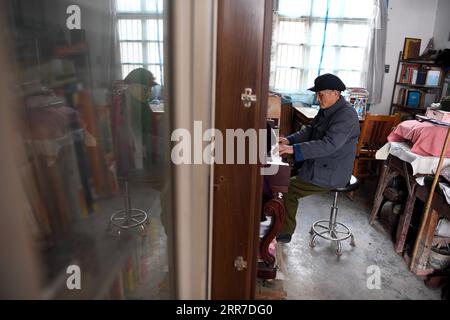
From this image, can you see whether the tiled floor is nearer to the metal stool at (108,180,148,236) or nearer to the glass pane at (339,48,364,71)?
the metal stool at (108,180,148,236)

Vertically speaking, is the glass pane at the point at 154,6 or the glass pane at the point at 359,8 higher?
the glass pane at the point at 359,8

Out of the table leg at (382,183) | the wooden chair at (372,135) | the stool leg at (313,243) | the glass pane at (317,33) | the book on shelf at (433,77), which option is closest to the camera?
the stool leg at (313,243)

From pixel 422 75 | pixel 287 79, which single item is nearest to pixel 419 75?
pixel 422 75

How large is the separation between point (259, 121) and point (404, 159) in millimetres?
1703

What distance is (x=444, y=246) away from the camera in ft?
7.43

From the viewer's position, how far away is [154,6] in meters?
0.53

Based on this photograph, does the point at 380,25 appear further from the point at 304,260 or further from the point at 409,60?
the point at 304,260

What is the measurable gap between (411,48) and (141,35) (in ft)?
16.9

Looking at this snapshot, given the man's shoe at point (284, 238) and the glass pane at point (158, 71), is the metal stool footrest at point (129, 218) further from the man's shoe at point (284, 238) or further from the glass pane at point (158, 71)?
the man's shoe at point (284, 238)

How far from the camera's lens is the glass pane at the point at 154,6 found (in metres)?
0.50

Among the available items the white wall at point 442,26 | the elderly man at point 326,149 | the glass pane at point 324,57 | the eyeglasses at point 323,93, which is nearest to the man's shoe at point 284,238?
the elderly man at point 326,149

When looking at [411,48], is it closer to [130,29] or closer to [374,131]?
[374,131]

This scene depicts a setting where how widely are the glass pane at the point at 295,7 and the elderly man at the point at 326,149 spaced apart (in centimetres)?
274

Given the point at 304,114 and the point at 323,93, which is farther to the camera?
the point at 304,114
